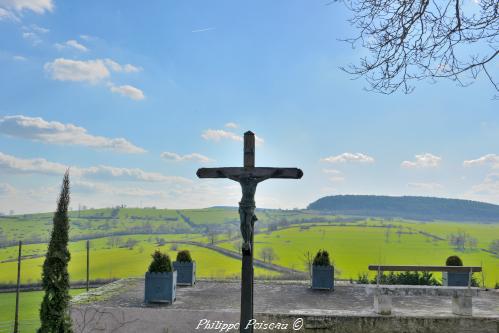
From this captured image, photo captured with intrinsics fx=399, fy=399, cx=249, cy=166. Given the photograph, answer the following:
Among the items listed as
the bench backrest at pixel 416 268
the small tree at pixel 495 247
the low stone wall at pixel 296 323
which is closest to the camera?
the low stone wall at pixel 296 323

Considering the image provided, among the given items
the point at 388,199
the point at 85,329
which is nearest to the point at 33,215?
the point at 85,329

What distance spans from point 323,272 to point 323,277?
0.17 m

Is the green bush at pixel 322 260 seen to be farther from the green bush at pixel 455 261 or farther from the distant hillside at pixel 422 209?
the distant hillside at pixel 422 209

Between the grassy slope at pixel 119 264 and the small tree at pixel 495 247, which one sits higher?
the small tree at pixel 495 247

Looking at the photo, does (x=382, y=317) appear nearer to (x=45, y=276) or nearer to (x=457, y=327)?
(x=457, y=327)

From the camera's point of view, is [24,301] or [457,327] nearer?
[457,327]

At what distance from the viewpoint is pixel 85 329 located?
32.9 ft

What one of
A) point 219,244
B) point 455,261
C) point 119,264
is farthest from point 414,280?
point 219,244

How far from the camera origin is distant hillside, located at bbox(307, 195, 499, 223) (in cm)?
13112

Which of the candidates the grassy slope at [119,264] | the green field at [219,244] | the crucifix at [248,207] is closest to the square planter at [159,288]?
the crucifix at [248,207]

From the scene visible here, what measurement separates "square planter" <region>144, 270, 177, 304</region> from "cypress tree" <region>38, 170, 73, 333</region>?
8.21ft

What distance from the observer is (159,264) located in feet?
37.3

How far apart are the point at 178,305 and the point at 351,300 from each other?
5.09 m

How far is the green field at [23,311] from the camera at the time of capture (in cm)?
2438
